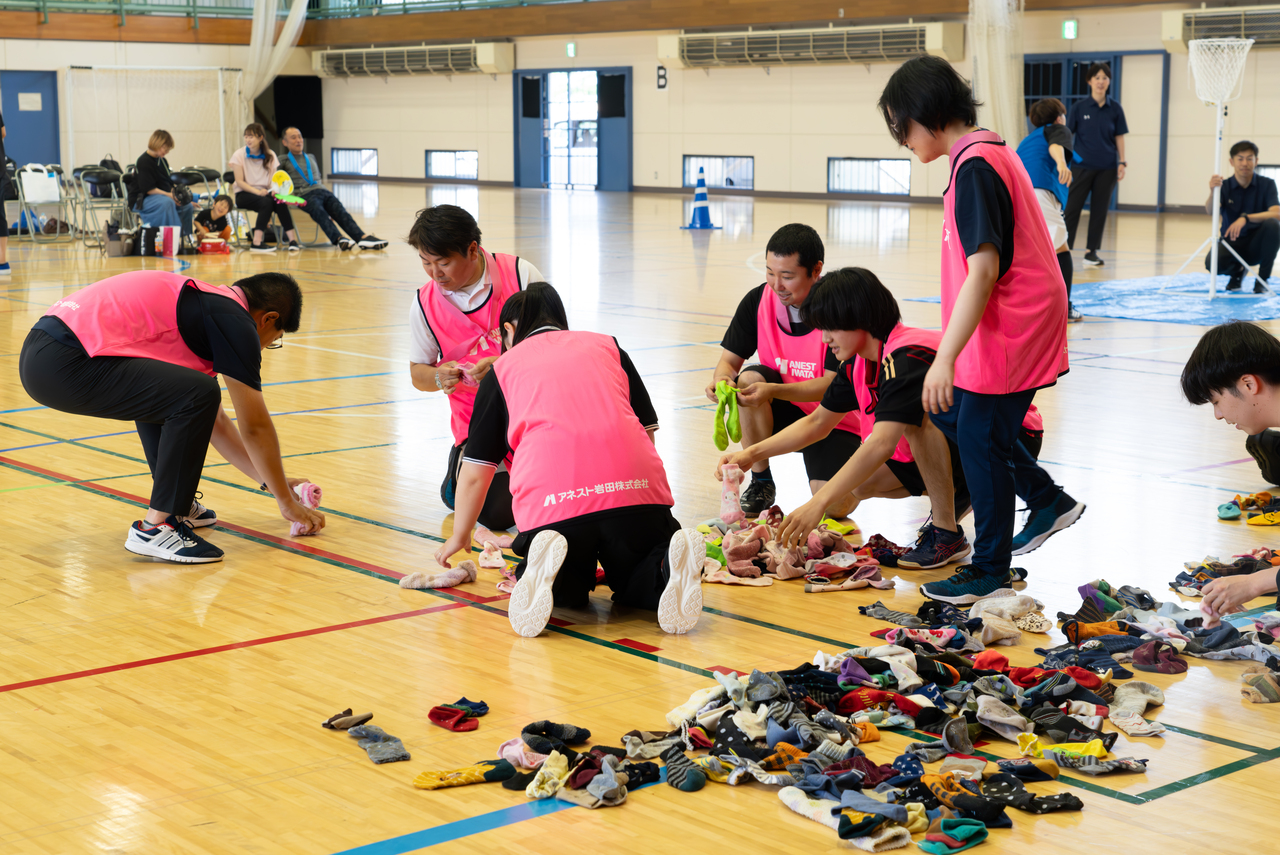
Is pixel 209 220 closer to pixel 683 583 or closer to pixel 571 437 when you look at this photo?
pixel 571 437

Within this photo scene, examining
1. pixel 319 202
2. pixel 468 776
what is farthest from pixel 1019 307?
pixel 319 202

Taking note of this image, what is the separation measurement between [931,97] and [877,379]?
906 mm

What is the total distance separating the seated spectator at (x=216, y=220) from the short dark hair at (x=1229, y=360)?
43.6 ft

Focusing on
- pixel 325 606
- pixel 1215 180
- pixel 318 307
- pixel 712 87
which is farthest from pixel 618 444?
pixel 712 87

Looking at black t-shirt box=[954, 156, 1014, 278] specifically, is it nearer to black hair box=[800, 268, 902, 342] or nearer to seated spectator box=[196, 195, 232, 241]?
black hair box=[800, 268, 902, 342]

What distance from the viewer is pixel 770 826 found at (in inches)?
94.3

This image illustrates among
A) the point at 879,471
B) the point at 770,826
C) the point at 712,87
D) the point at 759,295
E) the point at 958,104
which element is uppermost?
the point at 712,87

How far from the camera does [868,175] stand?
22875 millimetres

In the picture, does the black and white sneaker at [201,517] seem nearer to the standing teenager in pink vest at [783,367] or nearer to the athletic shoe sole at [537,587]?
the athletic shoe sole at [537,587]

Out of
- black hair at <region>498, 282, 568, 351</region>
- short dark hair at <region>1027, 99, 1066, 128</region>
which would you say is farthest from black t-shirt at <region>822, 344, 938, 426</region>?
short dark hair at <region>1027, 99, 1066, 128</region>

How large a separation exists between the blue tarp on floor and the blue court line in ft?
25.3

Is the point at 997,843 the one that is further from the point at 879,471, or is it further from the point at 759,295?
the point at 759,295

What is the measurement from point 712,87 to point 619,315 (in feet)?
51.3

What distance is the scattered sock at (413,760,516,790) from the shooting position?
2.54 m
